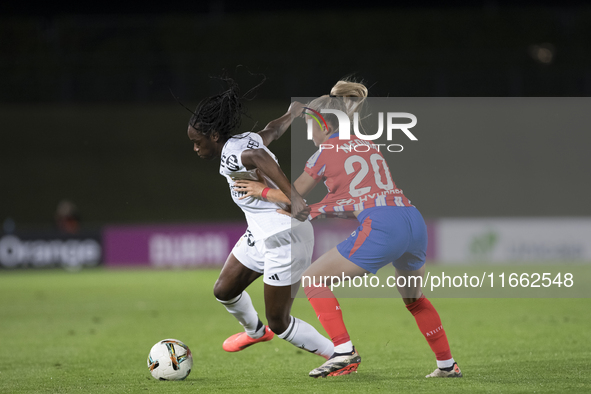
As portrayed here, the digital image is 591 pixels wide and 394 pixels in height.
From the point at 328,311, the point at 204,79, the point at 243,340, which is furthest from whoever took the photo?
the point at 204,79

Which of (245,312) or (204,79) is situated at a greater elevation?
(204,79)

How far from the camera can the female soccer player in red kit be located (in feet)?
15.8

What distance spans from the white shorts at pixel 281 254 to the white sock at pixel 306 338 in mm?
343

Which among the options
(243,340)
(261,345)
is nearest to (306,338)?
(243,340)

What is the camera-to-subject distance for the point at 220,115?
17.5ft

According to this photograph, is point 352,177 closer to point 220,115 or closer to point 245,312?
point 220,115

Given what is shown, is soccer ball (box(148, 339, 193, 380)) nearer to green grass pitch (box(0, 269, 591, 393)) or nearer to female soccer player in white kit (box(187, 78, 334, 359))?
green grass pitch (box(0, 269, 591, 393))

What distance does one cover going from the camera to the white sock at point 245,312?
565cm

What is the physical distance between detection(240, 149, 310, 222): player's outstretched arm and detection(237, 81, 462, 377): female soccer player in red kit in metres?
0.16

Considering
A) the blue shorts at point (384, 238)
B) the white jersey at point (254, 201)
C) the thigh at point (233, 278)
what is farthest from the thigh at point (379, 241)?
the thigh at point (233, 278)

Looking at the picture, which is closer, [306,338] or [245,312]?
[306,338]

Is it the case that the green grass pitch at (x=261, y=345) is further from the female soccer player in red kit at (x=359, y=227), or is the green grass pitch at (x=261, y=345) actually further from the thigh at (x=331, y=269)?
the thigh at (x=331, y=269)

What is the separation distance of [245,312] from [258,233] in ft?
2.53

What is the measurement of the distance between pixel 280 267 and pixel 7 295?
9.80 m
